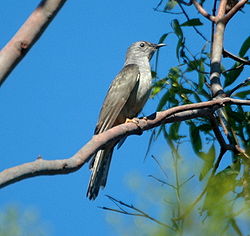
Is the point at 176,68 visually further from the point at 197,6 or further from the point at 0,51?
the point at 0,51

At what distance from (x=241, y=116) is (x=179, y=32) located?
3.18ft

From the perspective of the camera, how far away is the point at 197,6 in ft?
Answer: 18.3

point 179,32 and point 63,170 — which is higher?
point 179,32

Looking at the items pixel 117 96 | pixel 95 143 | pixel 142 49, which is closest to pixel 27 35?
pixel 95 143

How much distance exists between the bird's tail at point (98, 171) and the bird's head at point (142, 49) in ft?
5.55

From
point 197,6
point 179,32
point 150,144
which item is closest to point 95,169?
point 150,144

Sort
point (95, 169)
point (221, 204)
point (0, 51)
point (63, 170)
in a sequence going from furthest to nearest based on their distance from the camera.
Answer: point (95, 169), point (63, 170), point (0, 51), point (221, 204)

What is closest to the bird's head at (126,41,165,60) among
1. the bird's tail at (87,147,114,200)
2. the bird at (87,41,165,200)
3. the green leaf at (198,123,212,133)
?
the bird at (87,41,165,200)

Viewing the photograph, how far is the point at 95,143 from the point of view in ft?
9.98

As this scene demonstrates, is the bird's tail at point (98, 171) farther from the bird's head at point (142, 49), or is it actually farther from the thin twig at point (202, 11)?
the bird's head at point (142, 49)

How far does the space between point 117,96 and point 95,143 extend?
256 centimetres

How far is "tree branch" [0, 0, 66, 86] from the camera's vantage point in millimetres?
2041

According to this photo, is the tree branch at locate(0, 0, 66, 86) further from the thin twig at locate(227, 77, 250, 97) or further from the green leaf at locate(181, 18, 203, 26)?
the green leaf at locate(181, 18, 203, 26)

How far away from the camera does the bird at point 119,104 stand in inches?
196
